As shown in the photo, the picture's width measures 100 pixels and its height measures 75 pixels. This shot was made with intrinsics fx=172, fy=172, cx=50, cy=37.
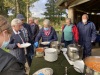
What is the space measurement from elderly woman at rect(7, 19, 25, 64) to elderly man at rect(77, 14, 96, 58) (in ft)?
6.43

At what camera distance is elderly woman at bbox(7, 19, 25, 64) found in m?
3.23

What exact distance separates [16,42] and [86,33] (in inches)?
86.7

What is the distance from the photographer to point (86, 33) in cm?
483

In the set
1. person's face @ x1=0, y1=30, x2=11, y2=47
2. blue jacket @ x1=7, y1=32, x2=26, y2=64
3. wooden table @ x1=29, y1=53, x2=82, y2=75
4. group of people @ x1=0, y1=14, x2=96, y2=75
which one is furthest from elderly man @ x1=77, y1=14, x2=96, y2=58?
person's face @ x1=0, y1=30, x2=11, y2=47

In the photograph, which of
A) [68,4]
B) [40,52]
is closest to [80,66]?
[40,52]

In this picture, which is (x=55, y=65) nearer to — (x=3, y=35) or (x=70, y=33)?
(x=3, y=35)

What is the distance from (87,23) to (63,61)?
2412mm

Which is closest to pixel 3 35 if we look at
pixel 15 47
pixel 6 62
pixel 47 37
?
pixel 6 62

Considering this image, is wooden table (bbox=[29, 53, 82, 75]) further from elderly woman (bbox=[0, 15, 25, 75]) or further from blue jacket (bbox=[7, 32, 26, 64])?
elderly woman (bbox=[0, 15, 25, 75])

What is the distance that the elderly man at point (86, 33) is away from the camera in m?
4.76

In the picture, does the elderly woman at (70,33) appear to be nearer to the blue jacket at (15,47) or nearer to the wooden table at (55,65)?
the blue jacket at (15,47)

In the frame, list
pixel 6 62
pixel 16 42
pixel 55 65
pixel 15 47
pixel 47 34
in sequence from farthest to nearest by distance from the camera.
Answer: pixel 47 34
pixel 16 42
pixel 15 47
pixel 55 65
pixel 6 62

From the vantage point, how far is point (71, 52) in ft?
8.63

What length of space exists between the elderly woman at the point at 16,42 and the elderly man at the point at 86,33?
77.2 inches
